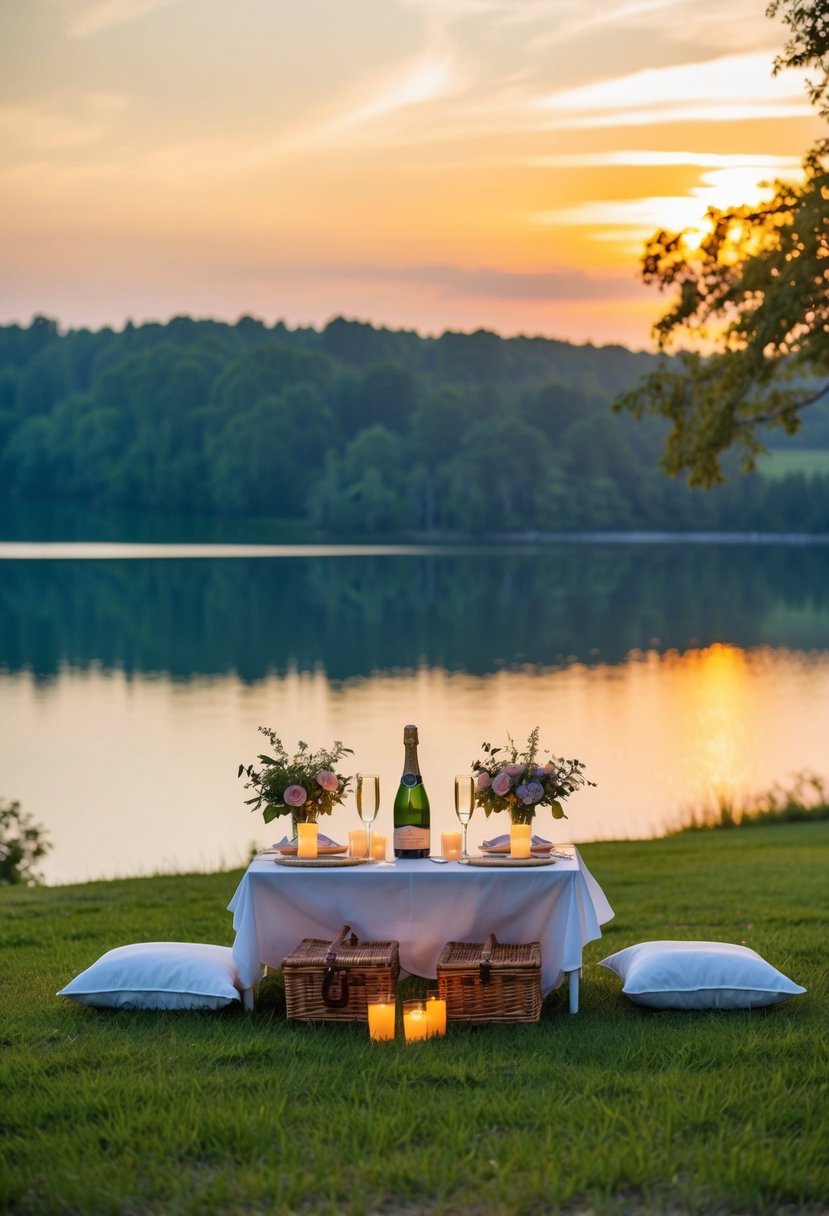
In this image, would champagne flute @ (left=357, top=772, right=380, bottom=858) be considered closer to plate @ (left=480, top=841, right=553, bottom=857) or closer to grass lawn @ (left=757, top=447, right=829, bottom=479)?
plate @ (left=480, top=841, right=553, bottom=857)

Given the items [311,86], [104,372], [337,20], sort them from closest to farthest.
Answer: [337,20] → [311,86] → [104,372]

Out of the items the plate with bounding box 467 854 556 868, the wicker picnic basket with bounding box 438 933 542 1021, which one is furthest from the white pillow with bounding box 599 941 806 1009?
the plate with bounding box 467 854 556 868

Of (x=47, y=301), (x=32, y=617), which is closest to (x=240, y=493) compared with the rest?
(x=47, y=301)

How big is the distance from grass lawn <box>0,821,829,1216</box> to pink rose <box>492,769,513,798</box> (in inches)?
25.6

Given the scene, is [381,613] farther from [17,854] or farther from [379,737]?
[17,854]

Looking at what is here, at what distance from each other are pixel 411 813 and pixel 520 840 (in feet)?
1.67

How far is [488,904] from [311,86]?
26.5m

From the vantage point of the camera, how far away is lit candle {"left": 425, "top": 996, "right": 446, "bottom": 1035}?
6262mm

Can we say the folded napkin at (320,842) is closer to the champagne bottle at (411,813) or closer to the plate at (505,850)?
the champagne bottle at (411,813)

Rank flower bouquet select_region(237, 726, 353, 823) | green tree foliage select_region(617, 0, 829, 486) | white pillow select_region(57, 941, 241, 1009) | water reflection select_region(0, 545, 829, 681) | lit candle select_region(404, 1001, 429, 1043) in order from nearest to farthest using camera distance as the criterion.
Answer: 1. lit candle select_region(404, 1001, 429, 1043)
2. white pillow select_region(57, 941, 241, 1009)
3. flower bouquet select_region(237, 726, 353, 823)
4. green tree foliage select_region(617, 0, 829, 486)
5. water reflection select_region(0, 545, 829, 681)

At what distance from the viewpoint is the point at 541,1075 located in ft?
18.7

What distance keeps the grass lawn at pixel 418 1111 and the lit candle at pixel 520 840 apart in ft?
1.51

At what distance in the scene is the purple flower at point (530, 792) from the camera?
6.84m

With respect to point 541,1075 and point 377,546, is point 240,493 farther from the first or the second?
point 541,1075
